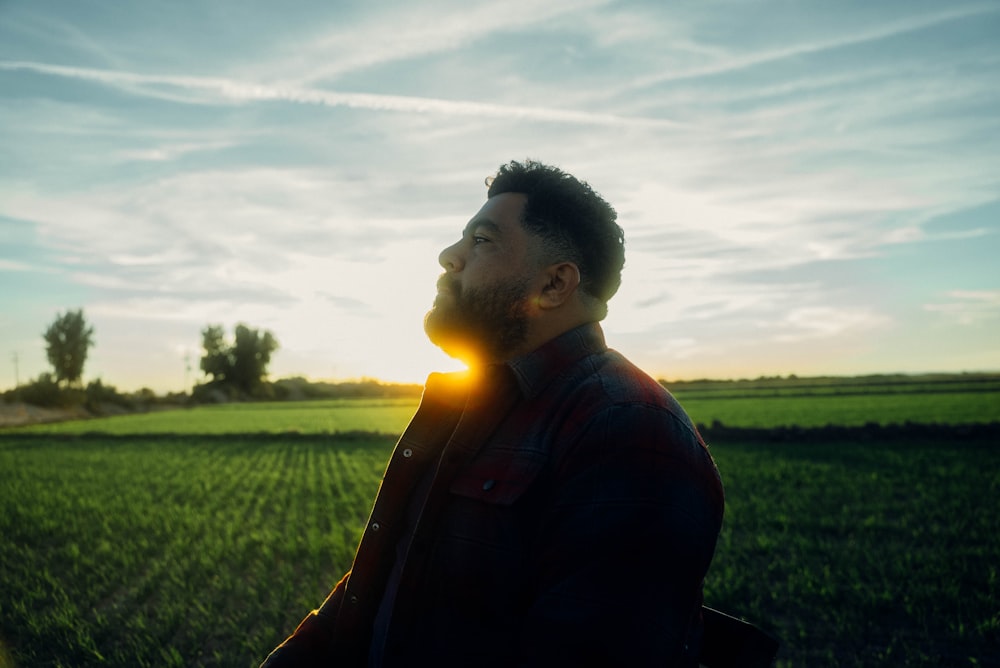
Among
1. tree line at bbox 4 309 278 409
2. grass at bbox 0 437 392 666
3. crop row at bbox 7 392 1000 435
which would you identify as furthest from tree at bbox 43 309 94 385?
grass at bbox 0 437 392 666

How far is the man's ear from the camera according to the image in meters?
1.94

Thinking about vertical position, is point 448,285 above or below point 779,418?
above

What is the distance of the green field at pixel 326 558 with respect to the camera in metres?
6.06

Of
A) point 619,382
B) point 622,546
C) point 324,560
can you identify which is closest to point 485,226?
point 619,382

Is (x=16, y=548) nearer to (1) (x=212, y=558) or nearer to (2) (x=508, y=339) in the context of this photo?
(1) (x=212, y=558)

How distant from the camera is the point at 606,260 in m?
2.04

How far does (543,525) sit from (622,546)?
21 cm

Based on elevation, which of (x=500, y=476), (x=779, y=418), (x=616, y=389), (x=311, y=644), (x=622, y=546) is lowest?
(x=779, y=418)

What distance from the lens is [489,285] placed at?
194cm

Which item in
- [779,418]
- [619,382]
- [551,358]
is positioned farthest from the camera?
[779,418]

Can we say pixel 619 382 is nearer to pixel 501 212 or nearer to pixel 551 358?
pixel 551 358

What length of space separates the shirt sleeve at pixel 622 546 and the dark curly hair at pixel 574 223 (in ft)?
1.87

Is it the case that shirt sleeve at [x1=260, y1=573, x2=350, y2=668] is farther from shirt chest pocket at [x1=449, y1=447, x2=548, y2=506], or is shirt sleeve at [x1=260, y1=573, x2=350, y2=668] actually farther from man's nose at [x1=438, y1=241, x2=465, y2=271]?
man's nose at [x1=438, y1=241, x2=465, y2=271]

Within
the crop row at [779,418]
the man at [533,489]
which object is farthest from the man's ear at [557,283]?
the crop row at [779,418]
